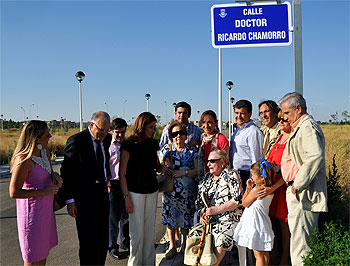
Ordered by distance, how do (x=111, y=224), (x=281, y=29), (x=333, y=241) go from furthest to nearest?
1. (x=111, y=224)
2. (x=281, y=29)
3. (x=333, y=241)

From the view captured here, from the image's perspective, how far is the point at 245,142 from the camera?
188 inches

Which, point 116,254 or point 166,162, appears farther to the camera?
point 116,254

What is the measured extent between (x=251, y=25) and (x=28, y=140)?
326 centimetres

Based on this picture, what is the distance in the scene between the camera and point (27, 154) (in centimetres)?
342

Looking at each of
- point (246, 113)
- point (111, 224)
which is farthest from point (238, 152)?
point (111, 224)

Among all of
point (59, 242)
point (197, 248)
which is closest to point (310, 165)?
point (197, 248)

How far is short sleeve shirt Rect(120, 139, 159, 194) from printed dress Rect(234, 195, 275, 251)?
118cm

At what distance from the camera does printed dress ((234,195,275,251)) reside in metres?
3.80

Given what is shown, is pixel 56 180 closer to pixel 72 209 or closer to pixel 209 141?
pixel 72 209

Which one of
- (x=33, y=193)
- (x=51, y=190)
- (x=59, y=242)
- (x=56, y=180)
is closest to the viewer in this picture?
(x=33, y=193)

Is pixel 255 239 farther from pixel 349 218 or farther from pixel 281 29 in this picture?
pixel 281 29

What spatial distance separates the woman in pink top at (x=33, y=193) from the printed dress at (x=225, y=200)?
1825 millimetres

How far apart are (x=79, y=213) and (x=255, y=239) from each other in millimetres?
1944

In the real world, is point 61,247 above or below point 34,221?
below
